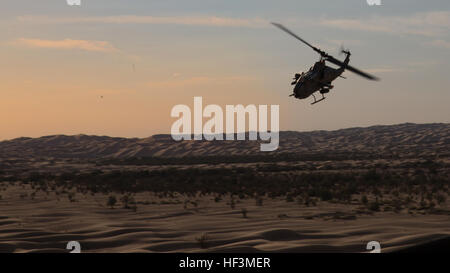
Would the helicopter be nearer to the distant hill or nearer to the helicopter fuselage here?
the helicopter fuselage

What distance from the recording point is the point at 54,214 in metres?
16.2

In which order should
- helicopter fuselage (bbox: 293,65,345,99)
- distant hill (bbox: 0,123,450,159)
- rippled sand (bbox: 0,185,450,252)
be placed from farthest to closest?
distant hill (bbox: 0,123,450,159) → helicopter fuselage (bbox: 293,65,345,99) → rippled sand (bbox: 0,185,450,252)

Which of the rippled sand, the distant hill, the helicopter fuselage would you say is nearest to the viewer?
the rippled sand

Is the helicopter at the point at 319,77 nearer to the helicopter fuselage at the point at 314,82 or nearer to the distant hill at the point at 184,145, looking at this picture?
the helicopter fuselage at the point at 314,82

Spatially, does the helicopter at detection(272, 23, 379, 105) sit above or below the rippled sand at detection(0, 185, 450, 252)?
above

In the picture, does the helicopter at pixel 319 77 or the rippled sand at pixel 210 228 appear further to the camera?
the helicopter at pixel 319 77

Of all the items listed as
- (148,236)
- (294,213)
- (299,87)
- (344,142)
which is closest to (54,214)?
(148,236)

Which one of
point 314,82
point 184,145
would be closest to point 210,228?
point 314,82

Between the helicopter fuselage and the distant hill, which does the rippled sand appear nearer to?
the helicopter fuselage

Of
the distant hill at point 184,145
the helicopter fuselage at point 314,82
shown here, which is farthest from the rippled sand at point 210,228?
the distant hill at point 184,145

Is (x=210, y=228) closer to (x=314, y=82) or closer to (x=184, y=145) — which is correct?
(x=314, y=82)

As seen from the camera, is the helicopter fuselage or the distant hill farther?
the distant hill

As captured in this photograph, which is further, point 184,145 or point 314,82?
point 184,145

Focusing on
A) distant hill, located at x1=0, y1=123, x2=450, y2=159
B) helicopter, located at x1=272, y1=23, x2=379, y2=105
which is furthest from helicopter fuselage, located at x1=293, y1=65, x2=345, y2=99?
distant hill, located at x1=0, y1=123, x2=450, y2=159
